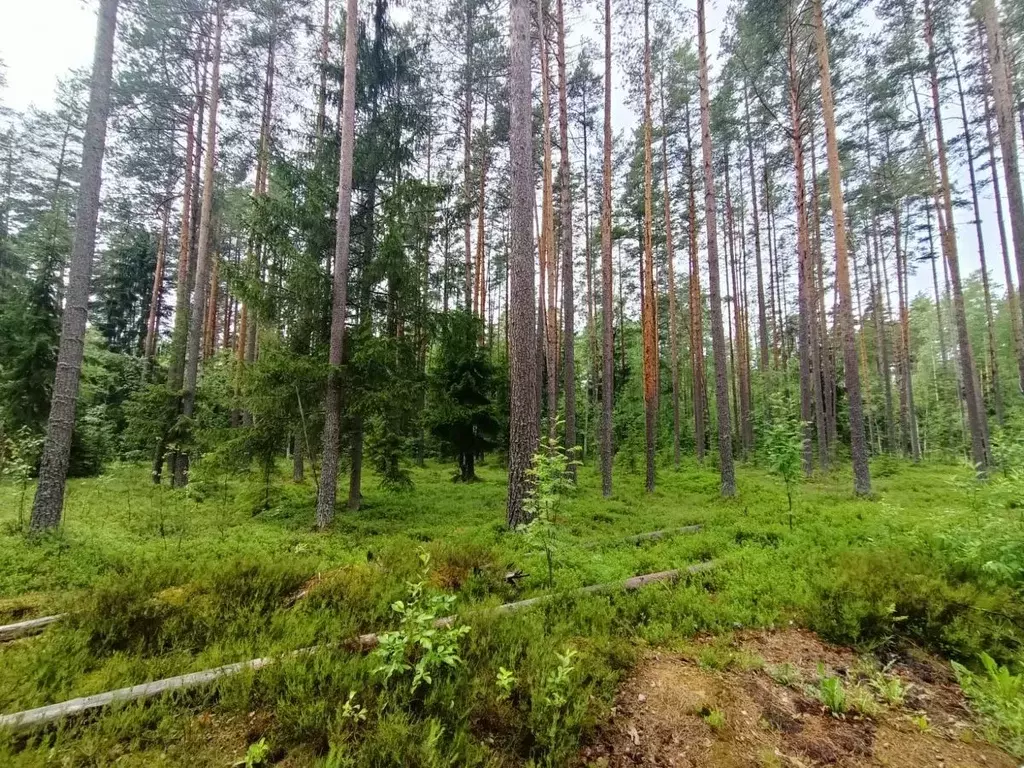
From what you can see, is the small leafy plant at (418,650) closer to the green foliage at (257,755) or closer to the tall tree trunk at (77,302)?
the green foliage at (257,755)

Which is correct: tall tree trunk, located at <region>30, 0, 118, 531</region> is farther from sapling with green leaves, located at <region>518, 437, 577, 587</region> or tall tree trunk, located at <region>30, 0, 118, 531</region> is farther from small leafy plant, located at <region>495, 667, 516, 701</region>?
small leafy plant, located at <region>495, 667, 516, 701</region>

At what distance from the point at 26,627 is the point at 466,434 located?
36.6 ft

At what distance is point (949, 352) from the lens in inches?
1260

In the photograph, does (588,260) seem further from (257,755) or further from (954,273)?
(257,755)

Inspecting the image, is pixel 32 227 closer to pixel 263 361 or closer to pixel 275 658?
pixel 263 361

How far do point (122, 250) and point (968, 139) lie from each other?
1474 inches

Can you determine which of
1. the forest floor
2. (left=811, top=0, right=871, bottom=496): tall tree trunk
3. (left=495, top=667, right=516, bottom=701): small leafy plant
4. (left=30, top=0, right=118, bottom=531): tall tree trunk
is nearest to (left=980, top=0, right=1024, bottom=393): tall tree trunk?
(left=811, top=0, right=871, bottom=496): tall tree trunk

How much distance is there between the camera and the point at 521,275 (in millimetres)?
7215

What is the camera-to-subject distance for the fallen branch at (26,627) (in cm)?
348

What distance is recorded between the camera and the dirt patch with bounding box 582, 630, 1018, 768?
2.50m

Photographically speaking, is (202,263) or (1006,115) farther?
(202,263)

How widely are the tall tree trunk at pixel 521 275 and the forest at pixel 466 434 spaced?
0.22 ft

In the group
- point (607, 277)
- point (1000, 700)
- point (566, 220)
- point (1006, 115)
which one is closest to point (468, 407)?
point (607, 277)

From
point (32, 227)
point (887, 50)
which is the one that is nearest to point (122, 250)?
point (32, 227)
